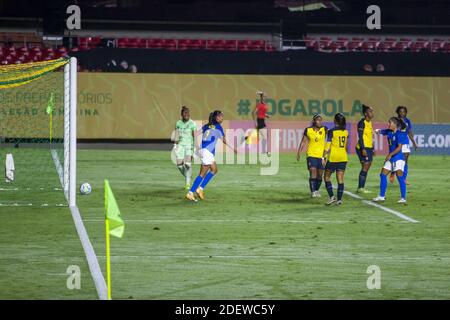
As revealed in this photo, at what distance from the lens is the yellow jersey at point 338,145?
2219cm

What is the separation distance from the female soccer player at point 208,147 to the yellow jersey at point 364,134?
3743 millimetres

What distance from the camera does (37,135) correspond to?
4003 cm

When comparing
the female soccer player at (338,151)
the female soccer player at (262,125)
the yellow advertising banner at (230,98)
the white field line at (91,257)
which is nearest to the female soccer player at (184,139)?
the white field line at (91,257)

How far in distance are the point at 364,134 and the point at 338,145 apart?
2765 mm

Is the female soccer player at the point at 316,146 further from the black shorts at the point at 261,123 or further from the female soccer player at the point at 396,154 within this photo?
the black shorts at the point at 261,123

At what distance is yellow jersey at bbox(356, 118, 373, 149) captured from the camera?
2467 cm

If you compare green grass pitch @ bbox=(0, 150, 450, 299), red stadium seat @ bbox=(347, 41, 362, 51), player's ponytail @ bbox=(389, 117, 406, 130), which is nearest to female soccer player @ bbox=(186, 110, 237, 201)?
green grass pitch @ bbox=(0, 150, 450, 299)

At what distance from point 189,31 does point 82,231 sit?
34.6m

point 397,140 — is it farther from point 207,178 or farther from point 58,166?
point 58,166

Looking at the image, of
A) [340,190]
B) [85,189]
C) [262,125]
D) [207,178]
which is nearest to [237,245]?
[340,190]

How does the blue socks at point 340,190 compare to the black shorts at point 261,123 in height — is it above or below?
below

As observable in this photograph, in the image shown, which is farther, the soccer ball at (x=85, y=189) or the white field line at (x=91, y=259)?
the soccer ball at (x=85, y=189)

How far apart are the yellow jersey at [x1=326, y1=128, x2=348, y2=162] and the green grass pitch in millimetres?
1090

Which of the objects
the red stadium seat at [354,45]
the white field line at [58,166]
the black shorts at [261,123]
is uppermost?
the red stadium seat at [354,45]
